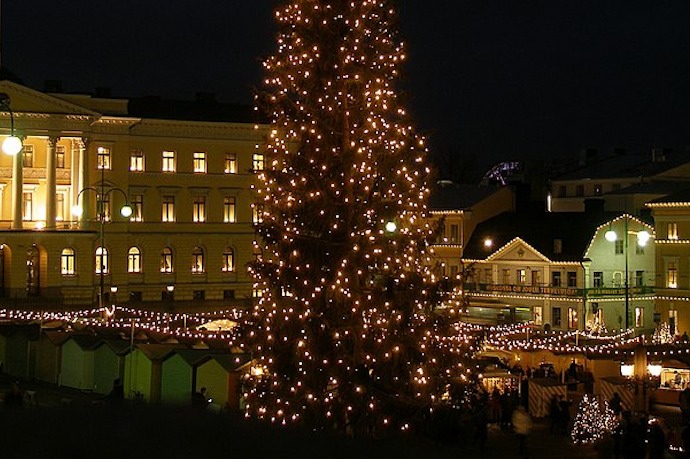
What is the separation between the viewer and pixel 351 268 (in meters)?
19.6

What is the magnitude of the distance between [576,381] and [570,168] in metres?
68.0

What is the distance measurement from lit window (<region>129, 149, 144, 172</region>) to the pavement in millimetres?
69619

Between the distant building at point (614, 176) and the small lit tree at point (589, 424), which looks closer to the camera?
the small lit tree at point (589, 424)

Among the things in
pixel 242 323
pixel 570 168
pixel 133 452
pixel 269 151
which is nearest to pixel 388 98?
pixel 269 151

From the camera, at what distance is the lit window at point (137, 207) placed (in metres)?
72.4

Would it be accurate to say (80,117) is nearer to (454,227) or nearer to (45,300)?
(45,300)

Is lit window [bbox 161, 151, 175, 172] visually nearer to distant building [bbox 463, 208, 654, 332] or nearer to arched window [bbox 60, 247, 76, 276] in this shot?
arched window [bbox 60, 247, 76, 276]

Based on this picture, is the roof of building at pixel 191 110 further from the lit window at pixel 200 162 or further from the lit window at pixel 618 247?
the lit window at pixel 618 247

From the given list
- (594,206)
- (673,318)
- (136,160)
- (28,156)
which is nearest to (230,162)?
(136,160)

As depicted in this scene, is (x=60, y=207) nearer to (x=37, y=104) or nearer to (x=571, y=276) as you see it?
(x=37, y=104)

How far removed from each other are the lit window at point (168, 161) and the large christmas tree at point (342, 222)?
54090mm

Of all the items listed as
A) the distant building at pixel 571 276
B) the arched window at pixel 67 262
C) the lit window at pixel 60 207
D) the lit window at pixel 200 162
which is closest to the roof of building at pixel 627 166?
the distant building at pixel 571 276

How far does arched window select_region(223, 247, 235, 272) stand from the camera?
75312 millimetres

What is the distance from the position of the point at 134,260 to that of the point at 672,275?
3534 centimetres
